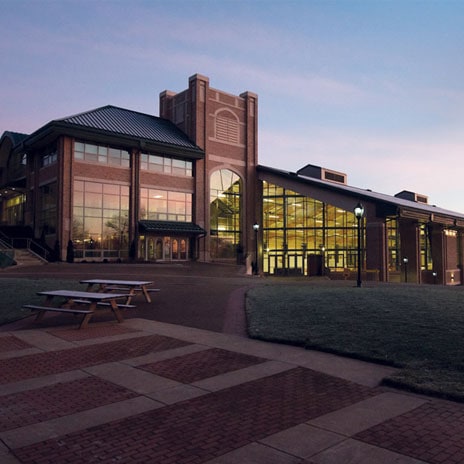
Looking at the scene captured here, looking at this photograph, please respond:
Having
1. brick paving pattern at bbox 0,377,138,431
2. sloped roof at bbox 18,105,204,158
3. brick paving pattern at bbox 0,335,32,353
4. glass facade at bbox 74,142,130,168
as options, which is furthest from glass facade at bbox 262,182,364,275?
brick paving pattern at bbox 0,377,138,431

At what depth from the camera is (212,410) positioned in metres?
5.21

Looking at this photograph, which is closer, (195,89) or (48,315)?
(48,315)

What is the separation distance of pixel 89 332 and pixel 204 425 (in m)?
5.84

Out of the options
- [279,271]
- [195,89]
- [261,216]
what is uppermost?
[195,89]

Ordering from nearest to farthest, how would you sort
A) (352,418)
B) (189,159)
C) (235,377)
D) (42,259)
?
(352,418) → (235,377) → (42,259) → (189,159)

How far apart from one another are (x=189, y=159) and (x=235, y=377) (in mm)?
37191

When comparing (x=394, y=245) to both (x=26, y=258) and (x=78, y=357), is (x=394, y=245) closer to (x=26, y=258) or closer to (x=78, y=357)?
(x=26, y=258)

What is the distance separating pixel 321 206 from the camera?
4556 centimetres

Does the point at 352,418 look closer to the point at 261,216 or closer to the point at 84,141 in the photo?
the point at 84,141

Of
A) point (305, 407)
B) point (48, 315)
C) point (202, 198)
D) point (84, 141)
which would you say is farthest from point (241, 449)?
point (202, 198)

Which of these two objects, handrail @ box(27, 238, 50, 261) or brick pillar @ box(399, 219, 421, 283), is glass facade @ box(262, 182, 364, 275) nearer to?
brick pillar @ box(399, 219, 421, 283)

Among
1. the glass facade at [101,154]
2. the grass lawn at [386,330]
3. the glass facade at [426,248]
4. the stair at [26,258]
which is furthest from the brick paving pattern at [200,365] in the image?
the glass facade at [426,248]

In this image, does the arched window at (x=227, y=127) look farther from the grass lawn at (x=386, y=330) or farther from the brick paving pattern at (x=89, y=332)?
the brick paving pattern at (x=89, y=332)

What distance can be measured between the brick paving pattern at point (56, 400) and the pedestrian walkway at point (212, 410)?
1 cm
